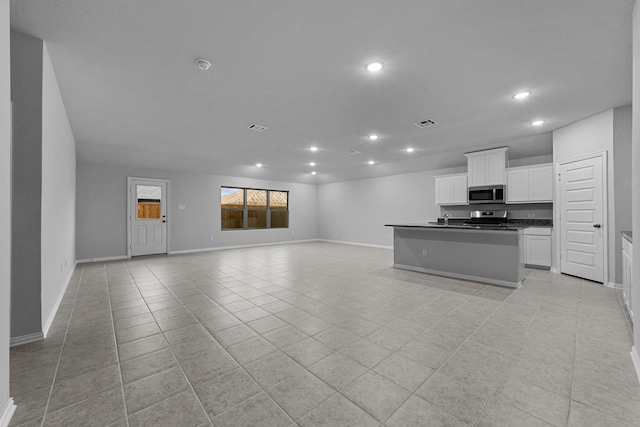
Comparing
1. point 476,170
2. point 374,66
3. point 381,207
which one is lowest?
point 381,207

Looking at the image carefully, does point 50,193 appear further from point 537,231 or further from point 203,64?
point 537,231

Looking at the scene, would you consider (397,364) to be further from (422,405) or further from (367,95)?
(367,95)

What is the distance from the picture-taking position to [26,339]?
236 centimetres

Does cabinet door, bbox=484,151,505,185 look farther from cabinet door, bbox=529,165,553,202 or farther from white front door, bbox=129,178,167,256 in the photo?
white front door, bbox=129,178,167,256

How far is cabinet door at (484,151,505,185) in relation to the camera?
236 inches

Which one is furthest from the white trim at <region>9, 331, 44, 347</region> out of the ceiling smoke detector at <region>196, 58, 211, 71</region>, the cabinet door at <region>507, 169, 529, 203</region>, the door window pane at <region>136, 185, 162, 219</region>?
the cabinet door at <region>507, 169, 529, 203</region>

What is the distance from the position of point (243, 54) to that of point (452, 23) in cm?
192

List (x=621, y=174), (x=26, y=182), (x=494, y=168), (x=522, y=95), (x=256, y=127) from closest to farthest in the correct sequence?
(x=26, y=182) → (x=522, y=95) → (x=621, y=174) → (x=256, y=127) → (x=494, y=168)

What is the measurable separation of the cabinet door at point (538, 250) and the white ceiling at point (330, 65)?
208 centimetres

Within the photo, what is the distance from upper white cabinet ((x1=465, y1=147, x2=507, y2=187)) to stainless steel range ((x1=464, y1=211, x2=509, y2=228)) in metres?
0.83

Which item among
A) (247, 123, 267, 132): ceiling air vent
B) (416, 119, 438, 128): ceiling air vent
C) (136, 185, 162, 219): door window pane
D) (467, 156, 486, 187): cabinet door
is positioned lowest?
(136, 185, 162, 219): door window pane

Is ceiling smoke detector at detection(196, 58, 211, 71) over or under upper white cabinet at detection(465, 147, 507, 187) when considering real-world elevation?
over

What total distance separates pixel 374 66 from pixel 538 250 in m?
5.44

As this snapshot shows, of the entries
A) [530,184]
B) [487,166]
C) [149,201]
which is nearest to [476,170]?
[487,166]
